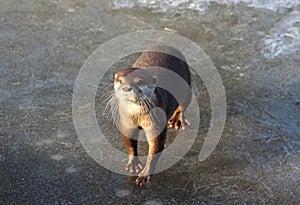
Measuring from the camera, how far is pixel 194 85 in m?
3.91

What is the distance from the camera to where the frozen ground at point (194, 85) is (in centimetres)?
285

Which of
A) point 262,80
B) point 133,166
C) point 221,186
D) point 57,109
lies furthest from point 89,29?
point 221,186

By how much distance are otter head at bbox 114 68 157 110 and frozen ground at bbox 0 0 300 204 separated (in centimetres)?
55

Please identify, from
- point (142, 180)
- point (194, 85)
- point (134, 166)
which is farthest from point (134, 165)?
point (194, 85)

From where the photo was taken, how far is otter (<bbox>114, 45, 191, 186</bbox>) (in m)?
2.54

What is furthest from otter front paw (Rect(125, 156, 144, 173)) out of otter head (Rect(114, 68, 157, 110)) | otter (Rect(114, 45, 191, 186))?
otter head (Rect(114, 68, 157, 110))

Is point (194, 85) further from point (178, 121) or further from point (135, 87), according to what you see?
point (135, 87)

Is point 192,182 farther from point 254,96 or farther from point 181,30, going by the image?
point 181,30

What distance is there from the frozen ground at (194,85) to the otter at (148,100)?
170 mm

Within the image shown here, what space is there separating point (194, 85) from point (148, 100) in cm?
132

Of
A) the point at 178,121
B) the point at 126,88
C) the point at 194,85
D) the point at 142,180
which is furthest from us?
the point at 194,85

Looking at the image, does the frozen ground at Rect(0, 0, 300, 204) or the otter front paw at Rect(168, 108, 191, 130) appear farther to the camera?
the otter front paw at Rect(168, 108, 191, 130)

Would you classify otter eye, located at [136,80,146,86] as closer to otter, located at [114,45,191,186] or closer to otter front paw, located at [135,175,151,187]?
otter, located at [114,45,191,186]

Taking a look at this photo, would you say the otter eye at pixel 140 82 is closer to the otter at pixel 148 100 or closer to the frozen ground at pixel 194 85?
the otter at pixel 148 100
